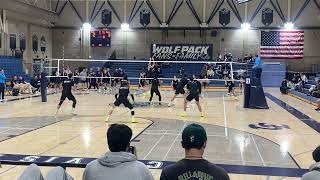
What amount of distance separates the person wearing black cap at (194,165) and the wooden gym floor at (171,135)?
477 centimetres

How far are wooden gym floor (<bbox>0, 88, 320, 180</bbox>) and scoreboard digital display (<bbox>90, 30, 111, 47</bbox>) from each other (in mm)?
21476

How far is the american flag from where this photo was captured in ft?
133

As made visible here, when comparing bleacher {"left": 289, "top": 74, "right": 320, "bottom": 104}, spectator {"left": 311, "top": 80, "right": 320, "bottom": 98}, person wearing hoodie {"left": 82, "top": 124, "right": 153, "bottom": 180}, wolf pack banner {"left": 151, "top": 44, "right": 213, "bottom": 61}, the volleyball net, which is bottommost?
bleacher {"left": 289, "top": 74, "right": 320, "bottom": 104}

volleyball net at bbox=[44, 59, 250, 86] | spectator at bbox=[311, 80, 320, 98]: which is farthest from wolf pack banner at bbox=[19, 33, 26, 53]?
spectator at bbox=[311, 80, 320, 98]

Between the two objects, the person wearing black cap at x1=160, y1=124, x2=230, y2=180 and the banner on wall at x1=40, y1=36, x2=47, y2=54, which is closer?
the person wearing black cap at x1=160, y1=124, x2=230, y2=180

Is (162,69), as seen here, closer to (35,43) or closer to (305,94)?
(35,43)

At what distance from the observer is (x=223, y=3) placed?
42312 millimetres

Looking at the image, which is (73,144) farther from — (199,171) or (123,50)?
(123,50)

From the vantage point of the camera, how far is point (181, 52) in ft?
135

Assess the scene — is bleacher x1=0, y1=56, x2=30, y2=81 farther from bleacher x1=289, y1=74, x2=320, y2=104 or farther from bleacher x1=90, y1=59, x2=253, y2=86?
bleacher x1=289, y1=74, x2=320, y2=104

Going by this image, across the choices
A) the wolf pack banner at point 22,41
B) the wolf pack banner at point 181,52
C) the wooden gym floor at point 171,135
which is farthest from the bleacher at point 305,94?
the wolf pack banner at point 22,41

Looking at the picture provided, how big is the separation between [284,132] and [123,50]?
3121cm

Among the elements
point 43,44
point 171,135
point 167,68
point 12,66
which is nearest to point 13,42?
point 12,66

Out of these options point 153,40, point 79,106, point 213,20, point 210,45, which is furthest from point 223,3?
point 79,106
